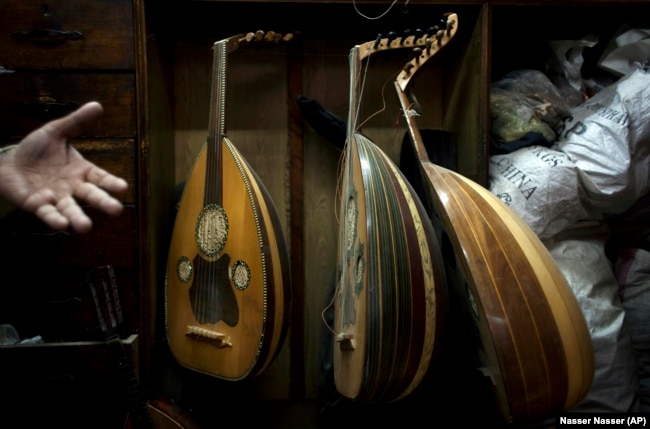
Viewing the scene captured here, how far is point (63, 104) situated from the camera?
126 cm

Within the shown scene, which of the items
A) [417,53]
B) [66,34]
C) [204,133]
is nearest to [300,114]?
[204,133]

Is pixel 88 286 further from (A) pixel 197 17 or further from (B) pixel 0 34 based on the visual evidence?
(A) pixel 197 17

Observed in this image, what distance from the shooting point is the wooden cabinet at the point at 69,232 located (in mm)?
1256

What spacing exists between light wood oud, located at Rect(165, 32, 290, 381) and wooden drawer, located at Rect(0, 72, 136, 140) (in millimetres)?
243

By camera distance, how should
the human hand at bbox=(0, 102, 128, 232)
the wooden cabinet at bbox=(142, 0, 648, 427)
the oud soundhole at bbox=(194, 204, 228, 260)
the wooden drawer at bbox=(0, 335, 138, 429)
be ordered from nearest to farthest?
the human hand at bbox=(0, 102, 128, 232), the wooden drawer at bbox=(0, 335, 138, 429), the oud soundhole at bbox=(194, 204, 228, 260), the wooden cabinet at bbox=(142, 0, 648, 427)

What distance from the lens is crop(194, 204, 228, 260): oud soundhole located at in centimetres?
133

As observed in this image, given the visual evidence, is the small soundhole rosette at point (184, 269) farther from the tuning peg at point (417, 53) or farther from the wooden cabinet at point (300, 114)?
the tuning peg at point (417, 53)

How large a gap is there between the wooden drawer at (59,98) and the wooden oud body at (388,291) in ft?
2.24

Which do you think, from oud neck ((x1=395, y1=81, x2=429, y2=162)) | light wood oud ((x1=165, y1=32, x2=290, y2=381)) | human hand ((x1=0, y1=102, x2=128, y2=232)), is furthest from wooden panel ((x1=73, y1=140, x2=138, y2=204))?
oud neck ((x1=395, y1=81, x2=429, y2=162))

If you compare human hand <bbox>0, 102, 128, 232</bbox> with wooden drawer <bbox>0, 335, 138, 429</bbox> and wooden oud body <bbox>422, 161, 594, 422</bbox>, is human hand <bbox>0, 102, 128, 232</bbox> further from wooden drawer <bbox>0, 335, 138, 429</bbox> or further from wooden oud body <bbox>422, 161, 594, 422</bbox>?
wooden oud body <bbox>422, 161, 594, 422</bbox>

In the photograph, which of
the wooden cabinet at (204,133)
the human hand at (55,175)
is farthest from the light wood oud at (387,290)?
the human hand at (55,175)

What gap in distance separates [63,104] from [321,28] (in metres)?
0.84

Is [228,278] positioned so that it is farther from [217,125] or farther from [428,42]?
[428,42]

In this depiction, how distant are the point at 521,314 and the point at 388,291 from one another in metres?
0.28
